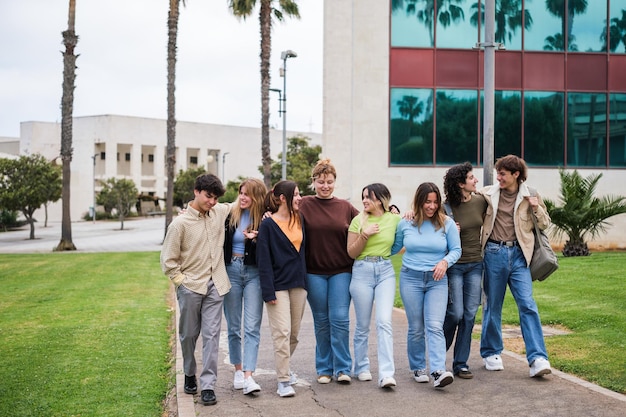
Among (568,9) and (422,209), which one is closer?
(422,209)

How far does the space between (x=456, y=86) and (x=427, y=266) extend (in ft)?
63.5

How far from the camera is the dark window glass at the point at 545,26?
25.6m

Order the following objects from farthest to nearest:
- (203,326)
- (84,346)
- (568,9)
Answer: (568,9)
(84,346)
(203,326)

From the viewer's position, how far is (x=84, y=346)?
9.36 m

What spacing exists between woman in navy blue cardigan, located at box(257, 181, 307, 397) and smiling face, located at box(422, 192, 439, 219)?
117 centimetres

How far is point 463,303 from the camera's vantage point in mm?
7359

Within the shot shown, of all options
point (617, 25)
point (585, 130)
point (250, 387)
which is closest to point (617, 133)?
point (585, 130)

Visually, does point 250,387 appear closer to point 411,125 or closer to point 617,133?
point 411,125

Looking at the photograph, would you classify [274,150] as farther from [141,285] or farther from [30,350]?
[30,350]

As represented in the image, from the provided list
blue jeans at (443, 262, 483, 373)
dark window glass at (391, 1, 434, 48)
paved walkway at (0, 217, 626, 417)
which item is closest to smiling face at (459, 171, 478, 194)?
blue jeans at (443, 262, 483, 373)

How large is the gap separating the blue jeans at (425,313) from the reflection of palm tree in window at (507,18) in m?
20.1

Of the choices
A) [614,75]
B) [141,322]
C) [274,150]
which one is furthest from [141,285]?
[274,150]

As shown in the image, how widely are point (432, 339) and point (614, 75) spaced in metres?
22.0

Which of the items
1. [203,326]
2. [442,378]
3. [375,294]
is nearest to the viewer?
Result: [442,378]
